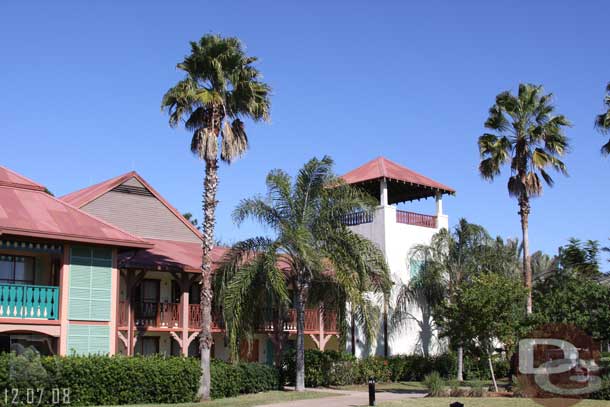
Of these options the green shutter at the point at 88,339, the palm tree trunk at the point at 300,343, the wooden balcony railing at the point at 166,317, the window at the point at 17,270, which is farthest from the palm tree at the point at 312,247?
the window at the point at 17,270

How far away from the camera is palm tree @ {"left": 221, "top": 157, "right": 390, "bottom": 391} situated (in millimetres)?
26766

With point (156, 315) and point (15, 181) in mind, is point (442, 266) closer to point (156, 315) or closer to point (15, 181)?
point (156, 315)

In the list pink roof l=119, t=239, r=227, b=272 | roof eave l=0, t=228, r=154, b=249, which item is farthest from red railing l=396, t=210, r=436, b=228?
roof eave l=0, t=228, r=154, b=249

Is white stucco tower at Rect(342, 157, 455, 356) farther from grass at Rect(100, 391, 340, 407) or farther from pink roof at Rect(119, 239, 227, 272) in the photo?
grass at Rect(100, 391, 340, 407)

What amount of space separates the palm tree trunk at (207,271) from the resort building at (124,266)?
8.84 ft

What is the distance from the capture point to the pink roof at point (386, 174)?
121 feet

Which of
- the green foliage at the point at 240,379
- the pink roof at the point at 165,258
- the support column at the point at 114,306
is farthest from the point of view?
the pink roof at the point at 165,258

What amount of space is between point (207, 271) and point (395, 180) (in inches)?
557

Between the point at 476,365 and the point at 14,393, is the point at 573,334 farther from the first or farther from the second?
the point at 14,393

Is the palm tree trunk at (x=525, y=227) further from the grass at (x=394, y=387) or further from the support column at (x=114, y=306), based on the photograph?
the support column at (x=114, y=306)

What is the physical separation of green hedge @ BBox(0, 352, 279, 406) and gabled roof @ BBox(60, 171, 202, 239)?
418 inches

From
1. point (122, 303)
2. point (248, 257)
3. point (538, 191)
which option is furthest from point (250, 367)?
point (538, 191)

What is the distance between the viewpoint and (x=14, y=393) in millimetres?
20344

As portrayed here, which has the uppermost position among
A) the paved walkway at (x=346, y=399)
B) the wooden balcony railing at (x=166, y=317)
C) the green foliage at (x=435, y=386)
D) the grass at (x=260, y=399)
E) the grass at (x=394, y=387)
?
the wooden balcony railing at (x=166, y=317)
